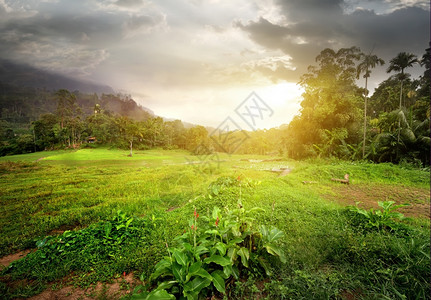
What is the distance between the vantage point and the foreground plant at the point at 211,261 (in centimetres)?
185

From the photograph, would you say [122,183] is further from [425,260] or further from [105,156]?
[425,260]

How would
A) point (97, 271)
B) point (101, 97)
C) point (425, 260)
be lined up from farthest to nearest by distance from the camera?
point (101, 97), point (97, 271), point (425, 260)

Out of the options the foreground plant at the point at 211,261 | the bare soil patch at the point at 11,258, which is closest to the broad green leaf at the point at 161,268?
the foreground plant at the point at 211,261

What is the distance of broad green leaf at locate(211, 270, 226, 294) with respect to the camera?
1875 mm

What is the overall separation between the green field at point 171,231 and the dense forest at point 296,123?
1145 mm

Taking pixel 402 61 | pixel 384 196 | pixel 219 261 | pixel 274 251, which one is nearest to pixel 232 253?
pixel 219 261

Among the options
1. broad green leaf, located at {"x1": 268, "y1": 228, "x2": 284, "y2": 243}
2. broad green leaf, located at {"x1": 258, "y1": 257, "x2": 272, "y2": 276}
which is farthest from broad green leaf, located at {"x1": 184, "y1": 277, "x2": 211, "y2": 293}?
broad green leaf, located at {"x1": 268, "y1": 228, "x2": 284, "y2": 243}

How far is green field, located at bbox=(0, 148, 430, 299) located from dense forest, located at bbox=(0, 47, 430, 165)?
3.76 feet

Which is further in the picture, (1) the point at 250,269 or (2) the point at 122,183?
(2) the point at 122,183

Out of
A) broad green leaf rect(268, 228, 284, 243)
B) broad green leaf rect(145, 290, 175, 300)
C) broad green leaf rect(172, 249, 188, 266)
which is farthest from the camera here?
broad green leaf rect(268, 228, 284, 243)

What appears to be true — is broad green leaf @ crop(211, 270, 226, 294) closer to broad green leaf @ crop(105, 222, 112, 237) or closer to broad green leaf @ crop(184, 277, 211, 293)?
broad green leaf @ crop(184, 277, 211, 293)

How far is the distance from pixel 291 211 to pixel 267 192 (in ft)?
5.22

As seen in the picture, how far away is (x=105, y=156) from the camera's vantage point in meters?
8.95

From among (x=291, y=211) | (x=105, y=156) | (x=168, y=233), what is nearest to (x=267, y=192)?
(x=291, y=211)
